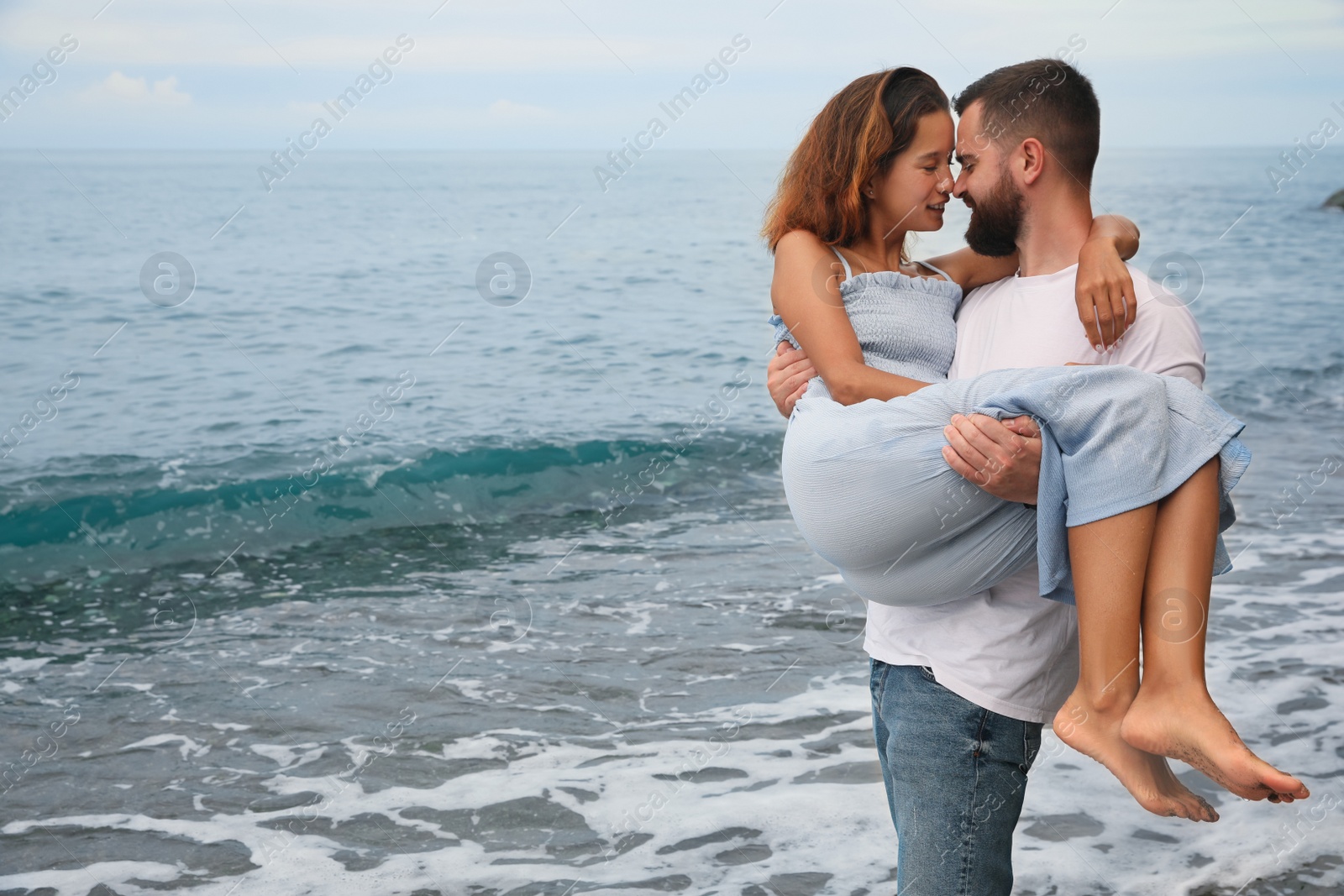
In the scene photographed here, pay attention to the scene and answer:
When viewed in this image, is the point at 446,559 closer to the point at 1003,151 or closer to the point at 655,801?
the point at 655,801

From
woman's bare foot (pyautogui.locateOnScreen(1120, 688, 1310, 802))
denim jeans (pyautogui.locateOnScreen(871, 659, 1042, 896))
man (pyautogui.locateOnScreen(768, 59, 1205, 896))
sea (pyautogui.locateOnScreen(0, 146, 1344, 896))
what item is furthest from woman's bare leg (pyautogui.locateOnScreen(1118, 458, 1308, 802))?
sea (pyautogui.locateOnScreen(0, 146, 1344, 896))

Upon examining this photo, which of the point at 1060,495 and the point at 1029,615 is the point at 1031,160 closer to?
the point at 1060,495

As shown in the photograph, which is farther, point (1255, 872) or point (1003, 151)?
point (1255, 872)

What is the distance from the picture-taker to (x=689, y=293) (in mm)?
19500

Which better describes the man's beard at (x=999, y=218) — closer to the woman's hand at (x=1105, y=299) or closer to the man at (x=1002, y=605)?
the man at (x=1002, y=605)

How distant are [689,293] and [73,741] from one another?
50.7 feet

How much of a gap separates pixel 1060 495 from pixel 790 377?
726 millimetres

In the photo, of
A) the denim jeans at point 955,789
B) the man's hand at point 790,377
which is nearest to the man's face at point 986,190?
the man's hand at point 790,377

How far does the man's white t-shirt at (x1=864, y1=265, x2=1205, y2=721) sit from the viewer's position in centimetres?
214

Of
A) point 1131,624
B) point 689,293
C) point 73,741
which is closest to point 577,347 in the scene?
point 689,293

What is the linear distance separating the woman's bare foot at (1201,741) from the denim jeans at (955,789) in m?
0.26

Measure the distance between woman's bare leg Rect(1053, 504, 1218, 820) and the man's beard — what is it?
2.52ft

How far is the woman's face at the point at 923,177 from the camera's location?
8.28 ft

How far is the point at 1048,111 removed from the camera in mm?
2334
